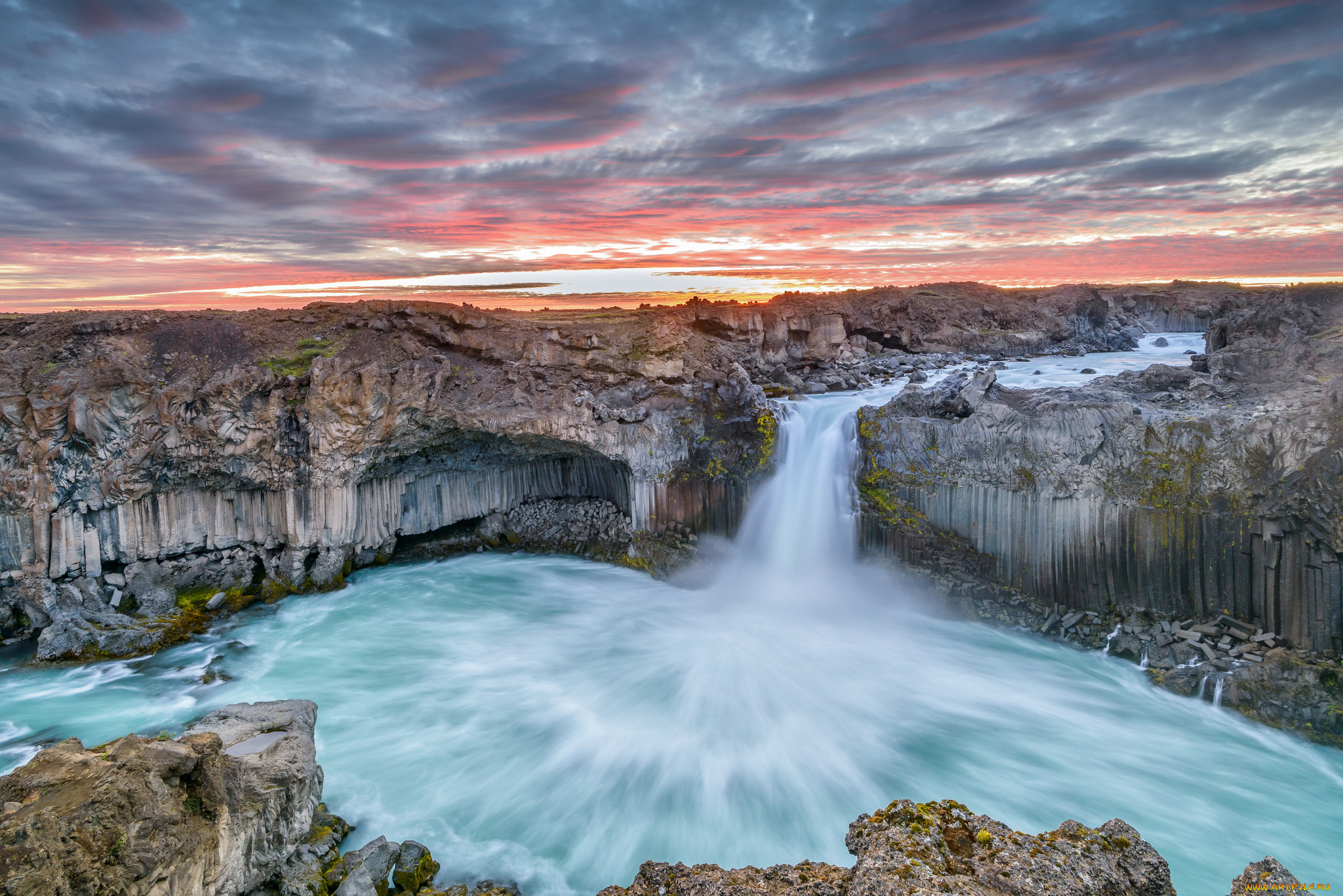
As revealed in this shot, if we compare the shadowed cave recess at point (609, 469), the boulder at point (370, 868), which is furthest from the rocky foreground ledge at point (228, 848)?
the shadowed cave recess at point (609, 469)

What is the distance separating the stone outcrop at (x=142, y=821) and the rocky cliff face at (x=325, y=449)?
34.8ft

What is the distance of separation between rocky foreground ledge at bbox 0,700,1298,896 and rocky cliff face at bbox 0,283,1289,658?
11538 mm

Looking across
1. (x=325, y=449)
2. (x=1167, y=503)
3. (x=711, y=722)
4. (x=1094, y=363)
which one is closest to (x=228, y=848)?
(x=711, y=722)

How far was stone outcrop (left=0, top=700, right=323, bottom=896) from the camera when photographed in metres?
4.33

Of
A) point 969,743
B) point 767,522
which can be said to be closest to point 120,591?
point 767,522

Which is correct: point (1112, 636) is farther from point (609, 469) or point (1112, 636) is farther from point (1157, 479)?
point (609, 469)

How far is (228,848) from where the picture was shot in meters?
5.89

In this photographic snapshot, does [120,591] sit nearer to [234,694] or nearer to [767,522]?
[234,694]

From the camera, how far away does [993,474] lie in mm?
15031

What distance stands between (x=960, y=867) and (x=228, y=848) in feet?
20.1

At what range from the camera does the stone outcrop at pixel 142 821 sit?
4.33m

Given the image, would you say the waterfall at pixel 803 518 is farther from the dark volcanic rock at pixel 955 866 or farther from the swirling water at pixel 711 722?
the dark volcanic rock at pixel 955 866

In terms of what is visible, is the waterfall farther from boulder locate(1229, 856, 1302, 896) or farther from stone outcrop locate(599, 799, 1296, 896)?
boulder locate(1229, 856, 1302, 896)

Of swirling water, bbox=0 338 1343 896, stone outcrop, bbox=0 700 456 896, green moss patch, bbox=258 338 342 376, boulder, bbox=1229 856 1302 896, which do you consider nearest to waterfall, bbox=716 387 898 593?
swirling water, bbox=0 338 1343 896
